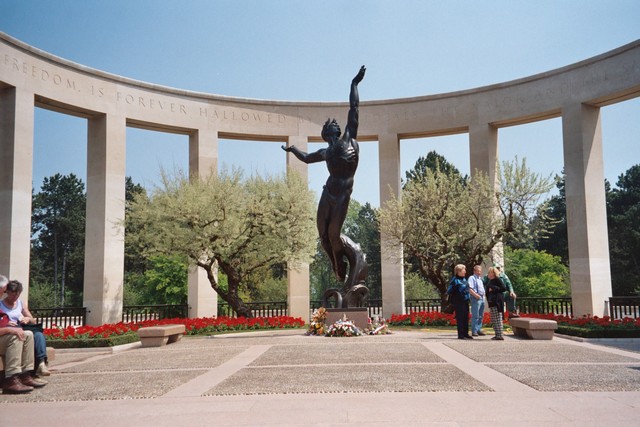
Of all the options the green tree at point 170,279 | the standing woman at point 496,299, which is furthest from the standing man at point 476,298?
the green tree at point 170,279

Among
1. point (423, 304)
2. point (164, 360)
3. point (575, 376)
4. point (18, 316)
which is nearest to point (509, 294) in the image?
point (575, 376)

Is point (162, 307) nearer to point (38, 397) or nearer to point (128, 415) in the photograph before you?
point (38, 397)

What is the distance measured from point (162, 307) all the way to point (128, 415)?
63.6 ft

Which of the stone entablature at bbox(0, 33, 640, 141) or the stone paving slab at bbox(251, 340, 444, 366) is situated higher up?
the stone entablature at bbox(0, 33, 640, 141)

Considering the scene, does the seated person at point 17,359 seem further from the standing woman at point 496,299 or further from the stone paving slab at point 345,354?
the standing woman at point 496,299

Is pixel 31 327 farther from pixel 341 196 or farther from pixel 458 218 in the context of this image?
pixel 458 218

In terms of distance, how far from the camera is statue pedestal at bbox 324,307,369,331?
46.5 ft

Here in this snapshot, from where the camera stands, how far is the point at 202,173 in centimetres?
2406

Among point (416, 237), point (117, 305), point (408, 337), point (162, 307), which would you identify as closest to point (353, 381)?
point (408, 337)

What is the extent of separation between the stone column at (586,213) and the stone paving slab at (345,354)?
494 inches

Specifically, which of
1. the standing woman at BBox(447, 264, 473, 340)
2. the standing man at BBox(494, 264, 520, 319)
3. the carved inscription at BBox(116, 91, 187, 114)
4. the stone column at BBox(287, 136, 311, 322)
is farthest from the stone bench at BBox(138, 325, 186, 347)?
the carved inscription at BBox(116, 91, 187, 114)

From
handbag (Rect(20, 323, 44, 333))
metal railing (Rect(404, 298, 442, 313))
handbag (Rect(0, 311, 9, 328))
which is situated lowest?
metal railing (Rect(404, 298, 442, 313))

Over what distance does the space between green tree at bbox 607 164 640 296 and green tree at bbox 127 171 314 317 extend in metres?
31.0

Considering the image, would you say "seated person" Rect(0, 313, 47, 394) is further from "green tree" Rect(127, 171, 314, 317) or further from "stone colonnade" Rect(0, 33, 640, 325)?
"stone colonnade" Rect(0, 33, 640, 325)
